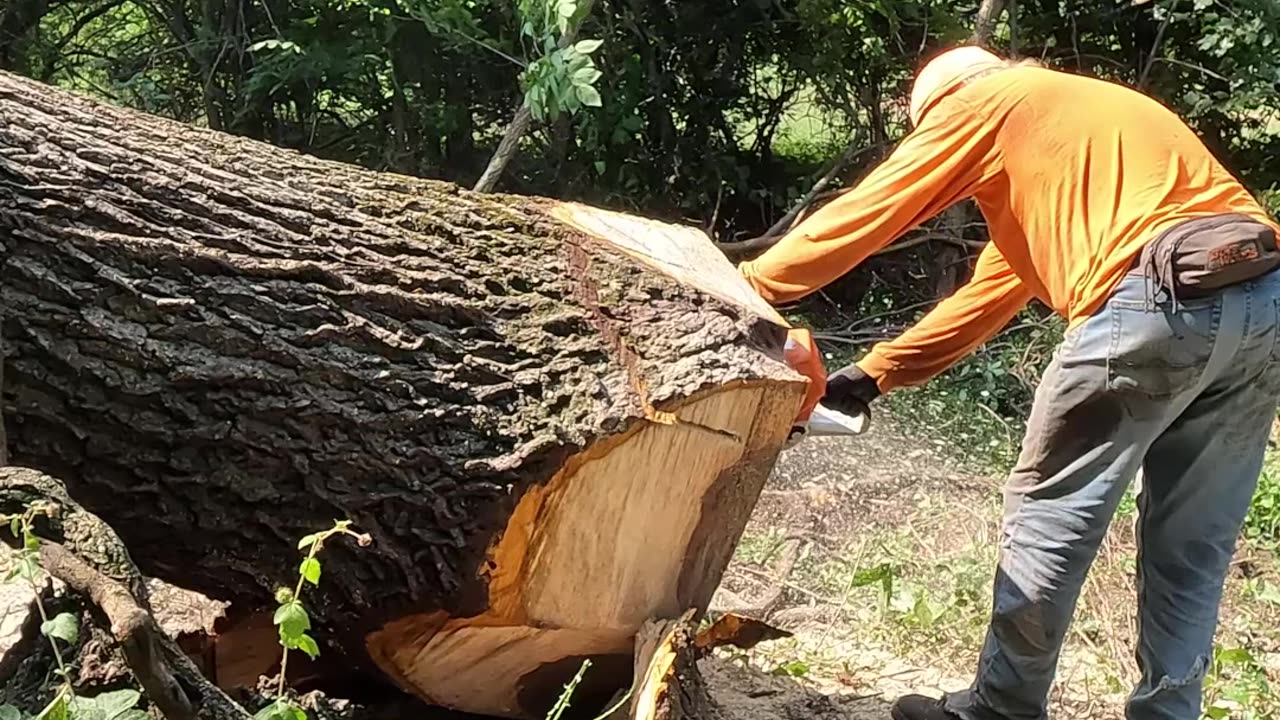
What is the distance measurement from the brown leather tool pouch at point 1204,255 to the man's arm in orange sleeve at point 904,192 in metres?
0.32

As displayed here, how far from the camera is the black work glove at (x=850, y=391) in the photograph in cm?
244

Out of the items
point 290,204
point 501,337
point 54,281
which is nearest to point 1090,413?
point 501,337

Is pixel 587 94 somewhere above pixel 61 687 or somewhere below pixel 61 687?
above

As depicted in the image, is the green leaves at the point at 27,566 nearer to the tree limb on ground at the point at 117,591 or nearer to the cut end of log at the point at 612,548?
the tree limb on ground at the point at 117,591

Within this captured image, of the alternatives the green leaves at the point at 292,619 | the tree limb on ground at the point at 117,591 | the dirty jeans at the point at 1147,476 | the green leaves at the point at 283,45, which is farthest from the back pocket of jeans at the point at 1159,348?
the green leaves at the point at 283,45

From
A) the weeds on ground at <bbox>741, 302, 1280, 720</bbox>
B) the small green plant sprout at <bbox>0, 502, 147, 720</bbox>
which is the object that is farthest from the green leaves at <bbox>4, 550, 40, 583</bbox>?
the weeds on ground at <bbox>741, 302, 1280, 720</bbox>

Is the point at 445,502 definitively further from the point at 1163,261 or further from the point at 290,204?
the point at 1163,261

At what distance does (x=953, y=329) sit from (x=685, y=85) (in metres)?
3.45

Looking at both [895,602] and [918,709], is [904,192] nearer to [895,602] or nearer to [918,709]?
[918,709]

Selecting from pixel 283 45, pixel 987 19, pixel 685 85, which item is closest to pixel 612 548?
pixel 283 45

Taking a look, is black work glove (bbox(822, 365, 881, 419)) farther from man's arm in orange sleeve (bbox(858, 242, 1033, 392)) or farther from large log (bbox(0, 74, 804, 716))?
large log (bbox(0, 74, 804, 716))

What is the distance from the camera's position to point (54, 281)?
1.78 meters

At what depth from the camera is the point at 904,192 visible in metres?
2.06

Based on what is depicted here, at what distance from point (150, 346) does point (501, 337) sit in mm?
563
